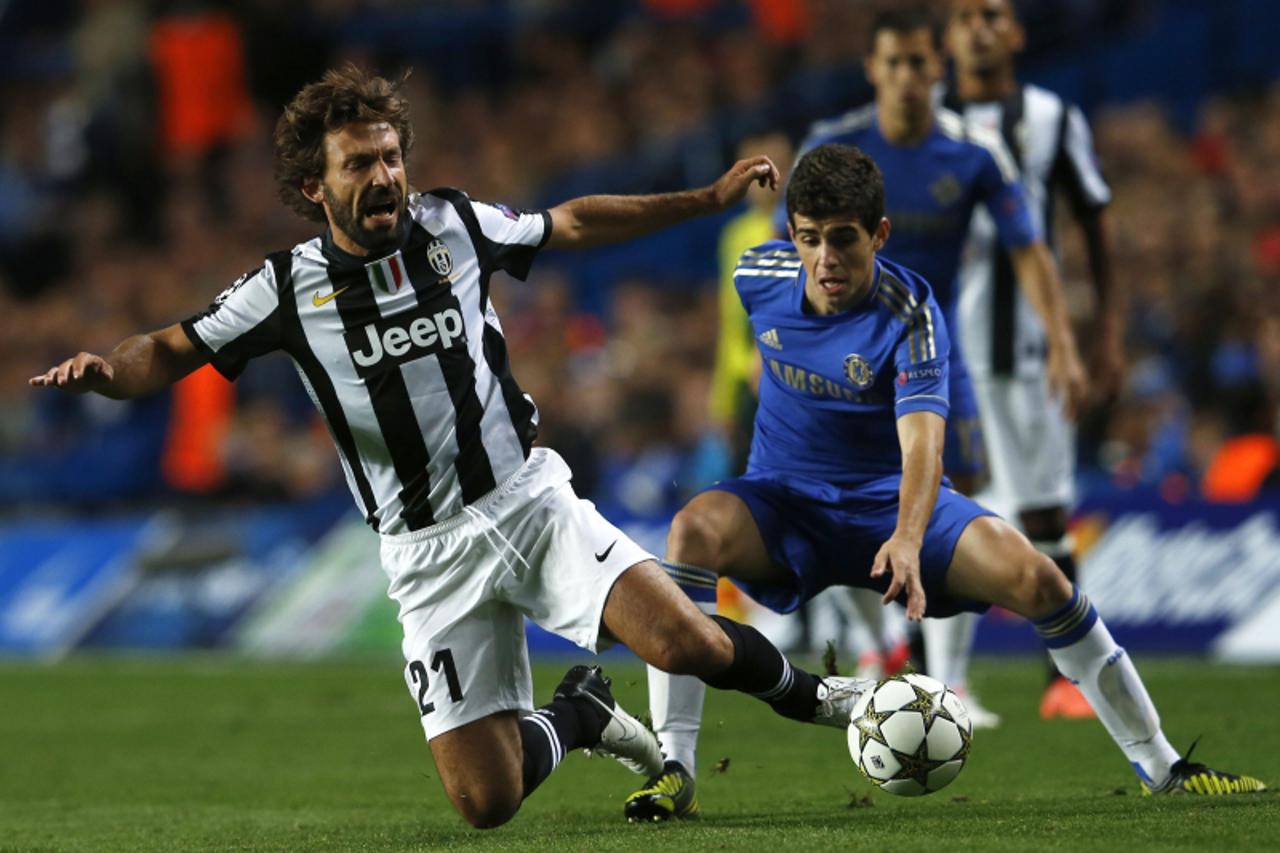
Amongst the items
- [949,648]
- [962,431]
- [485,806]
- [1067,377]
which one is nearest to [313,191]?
[485,806]

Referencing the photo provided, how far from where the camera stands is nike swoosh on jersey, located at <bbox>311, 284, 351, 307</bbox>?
201 inches

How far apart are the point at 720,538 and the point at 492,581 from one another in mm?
681

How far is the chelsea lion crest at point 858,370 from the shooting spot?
5.51 metres

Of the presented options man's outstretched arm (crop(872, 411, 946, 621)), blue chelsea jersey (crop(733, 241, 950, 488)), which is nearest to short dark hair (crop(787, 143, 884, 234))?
blue chelsea jersey (crop(733, 241, 950, 488))

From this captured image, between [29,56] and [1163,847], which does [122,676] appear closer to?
[1163,847]

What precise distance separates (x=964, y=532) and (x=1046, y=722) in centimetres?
236

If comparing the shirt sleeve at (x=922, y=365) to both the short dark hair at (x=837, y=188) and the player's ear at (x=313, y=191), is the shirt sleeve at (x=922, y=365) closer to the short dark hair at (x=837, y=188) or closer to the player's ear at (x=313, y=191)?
the short dark hair at (x=837, y=188)

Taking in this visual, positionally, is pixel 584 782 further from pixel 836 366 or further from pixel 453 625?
pixel 836 366

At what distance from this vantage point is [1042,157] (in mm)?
7699

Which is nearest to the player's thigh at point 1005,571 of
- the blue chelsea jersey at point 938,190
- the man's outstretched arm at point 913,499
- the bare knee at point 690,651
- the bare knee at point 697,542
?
the man's outstretched arm at point 913,499

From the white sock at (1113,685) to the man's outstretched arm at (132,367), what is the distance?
236 centimetres

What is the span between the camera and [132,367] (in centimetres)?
491

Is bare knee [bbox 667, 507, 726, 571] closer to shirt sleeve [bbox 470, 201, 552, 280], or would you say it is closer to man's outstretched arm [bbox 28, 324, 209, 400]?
shirt sleeve [bbox 470, 201, 552, 280]

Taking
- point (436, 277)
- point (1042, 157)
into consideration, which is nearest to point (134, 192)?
point (1042, 157)
